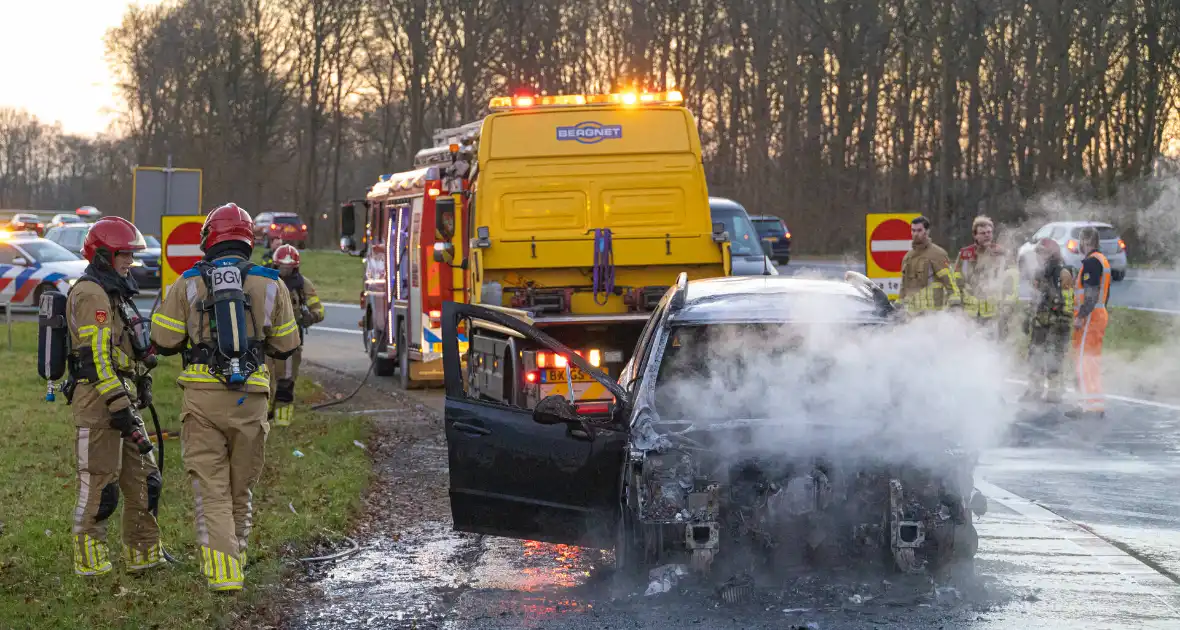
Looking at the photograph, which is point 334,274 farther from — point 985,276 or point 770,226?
point 985,276

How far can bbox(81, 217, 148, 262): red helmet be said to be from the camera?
273 inches

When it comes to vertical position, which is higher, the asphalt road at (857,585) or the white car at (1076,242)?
the white car at (1076,242)

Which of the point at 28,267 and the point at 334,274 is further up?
the point at 28,267

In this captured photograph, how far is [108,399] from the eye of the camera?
22.2 ft

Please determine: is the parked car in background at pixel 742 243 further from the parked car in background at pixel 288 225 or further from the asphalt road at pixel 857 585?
the parked car in background at pixel 288 225

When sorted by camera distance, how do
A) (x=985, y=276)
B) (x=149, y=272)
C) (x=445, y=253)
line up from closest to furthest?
(x=985, y=276) → (x=445, y=253) → (x=149, y=272)

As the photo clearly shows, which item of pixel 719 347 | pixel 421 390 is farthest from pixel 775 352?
pixel 421 390

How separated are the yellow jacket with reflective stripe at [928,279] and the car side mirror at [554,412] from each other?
6.08 m

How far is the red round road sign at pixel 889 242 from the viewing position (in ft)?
45.3

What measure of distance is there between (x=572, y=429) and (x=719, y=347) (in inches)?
39.6

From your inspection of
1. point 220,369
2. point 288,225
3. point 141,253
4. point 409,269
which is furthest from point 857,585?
point 288,225

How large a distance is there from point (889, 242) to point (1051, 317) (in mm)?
1875

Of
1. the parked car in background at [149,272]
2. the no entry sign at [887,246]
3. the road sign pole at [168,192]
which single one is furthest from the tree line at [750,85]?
the road sign pole at [168,192]

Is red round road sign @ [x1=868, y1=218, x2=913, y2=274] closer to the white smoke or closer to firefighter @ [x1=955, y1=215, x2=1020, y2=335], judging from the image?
firefighter @ [x1=955, y1=215, x2=1020, y2=335]
